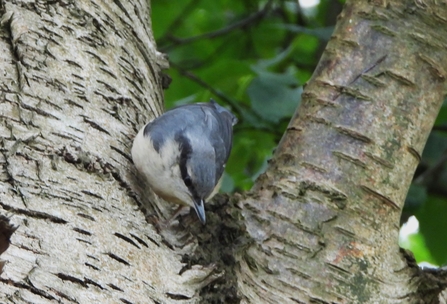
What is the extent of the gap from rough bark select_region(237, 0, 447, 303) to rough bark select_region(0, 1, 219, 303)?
32 centimetres

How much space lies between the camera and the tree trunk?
1.75m

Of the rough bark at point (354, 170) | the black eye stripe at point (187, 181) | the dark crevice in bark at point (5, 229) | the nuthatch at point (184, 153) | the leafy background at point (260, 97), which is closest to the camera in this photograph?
the dark crevice in bark at point (5, 229)

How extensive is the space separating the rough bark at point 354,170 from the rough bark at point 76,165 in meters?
0.32

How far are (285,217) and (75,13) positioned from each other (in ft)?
3.44

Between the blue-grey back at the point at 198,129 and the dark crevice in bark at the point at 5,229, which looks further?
the blue-grey back at the point at 198,129

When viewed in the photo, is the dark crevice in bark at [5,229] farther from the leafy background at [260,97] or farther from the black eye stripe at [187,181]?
the leafy background at [260,97]

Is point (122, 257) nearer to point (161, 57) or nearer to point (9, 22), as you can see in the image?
point (9, 22)

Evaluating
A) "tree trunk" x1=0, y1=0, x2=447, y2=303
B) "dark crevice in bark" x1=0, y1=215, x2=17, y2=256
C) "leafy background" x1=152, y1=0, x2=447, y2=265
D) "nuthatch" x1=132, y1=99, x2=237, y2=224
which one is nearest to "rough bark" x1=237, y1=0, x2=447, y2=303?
"tree trunk" x1=0, y1=0, x2=447, y2=303

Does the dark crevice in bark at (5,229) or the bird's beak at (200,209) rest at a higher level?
the bird's beak at (200,209)

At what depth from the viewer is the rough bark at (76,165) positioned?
166 cm

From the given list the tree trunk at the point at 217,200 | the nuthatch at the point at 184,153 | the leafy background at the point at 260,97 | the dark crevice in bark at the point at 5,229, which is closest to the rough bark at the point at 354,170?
the tree trunk at the point at 217,200

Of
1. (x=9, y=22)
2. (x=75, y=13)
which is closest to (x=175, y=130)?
(x=75, y=13)

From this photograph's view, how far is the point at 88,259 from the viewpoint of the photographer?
1720mm

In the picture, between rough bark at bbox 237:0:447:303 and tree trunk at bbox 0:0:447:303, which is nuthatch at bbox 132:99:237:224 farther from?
rough bark at bbox 237:0:447:303
